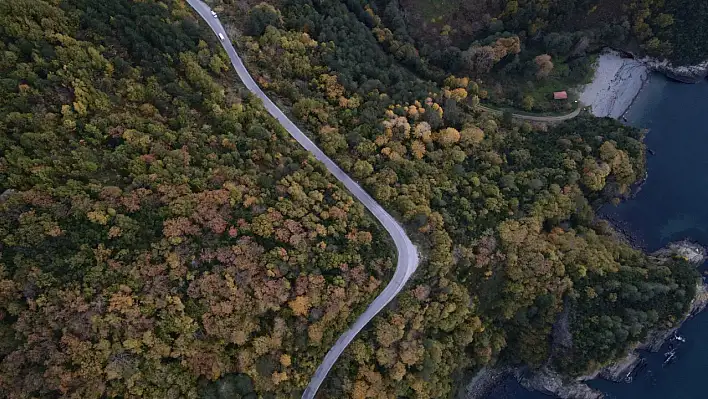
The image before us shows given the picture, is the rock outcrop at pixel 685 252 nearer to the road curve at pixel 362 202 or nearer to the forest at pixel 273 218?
the forest at pixel 273 218

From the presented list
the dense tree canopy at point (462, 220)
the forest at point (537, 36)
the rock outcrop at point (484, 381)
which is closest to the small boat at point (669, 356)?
the dense tree canopy at point (462, 220)

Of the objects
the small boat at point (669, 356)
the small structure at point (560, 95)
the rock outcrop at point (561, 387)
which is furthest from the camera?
the small structure at point (560, 95)

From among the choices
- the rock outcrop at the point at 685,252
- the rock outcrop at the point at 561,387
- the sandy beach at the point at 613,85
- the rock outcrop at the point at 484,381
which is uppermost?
the sandy beach at the point at 613,85

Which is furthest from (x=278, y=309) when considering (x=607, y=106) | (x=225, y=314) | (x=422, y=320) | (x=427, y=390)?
(x=607, y=106)

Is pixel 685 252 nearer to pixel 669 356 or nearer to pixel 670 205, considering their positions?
pixel 670 205

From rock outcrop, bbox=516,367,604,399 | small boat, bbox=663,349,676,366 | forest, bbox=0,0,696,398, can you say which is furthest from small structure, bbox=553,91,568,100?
rock outcrop, bbox=516,367,604,399

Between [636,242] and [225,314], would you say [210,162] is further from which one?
[636,242]

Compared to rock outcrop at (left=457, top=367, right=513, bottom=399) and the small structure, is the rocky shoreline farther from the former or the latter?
the small structure
